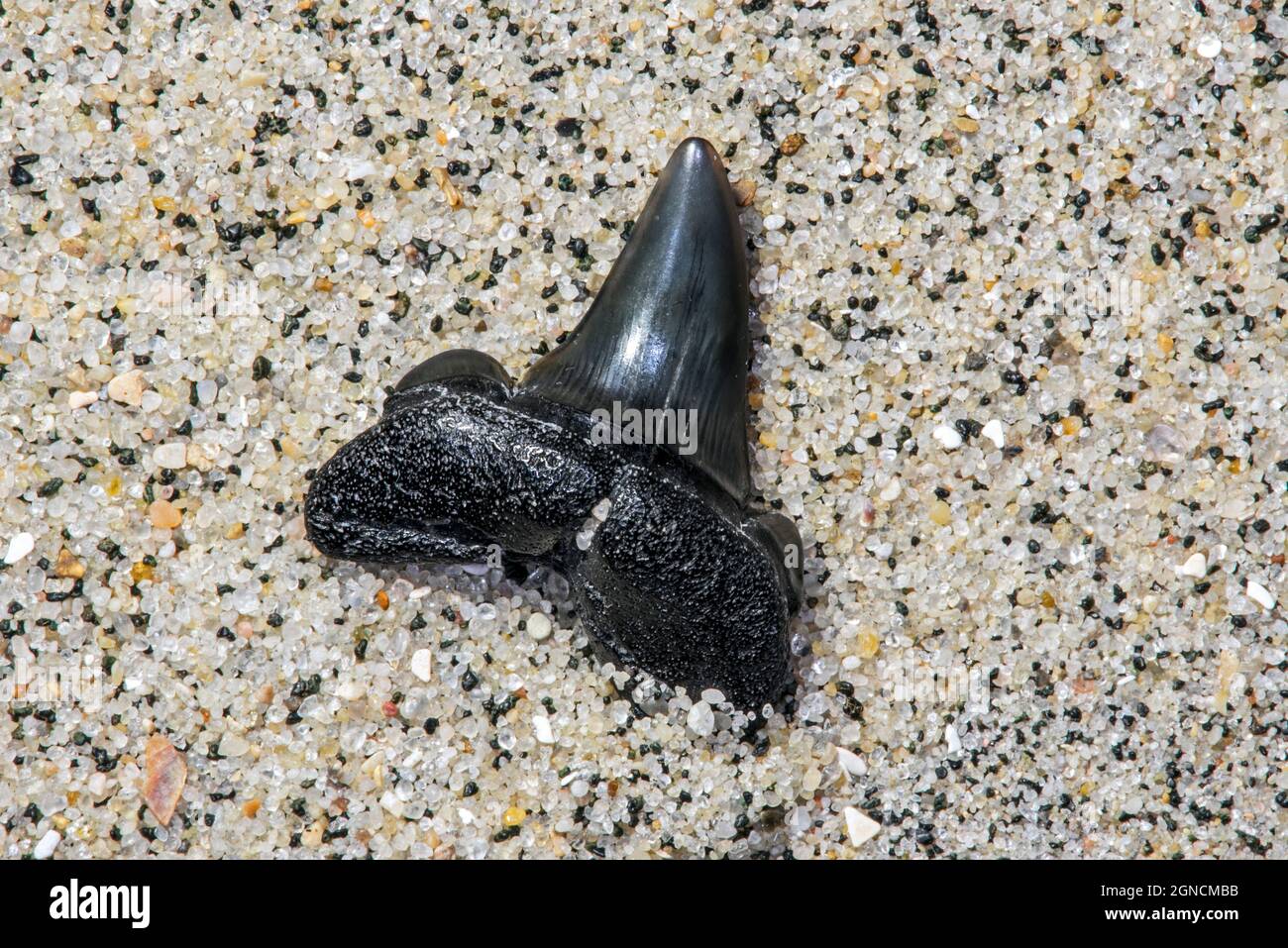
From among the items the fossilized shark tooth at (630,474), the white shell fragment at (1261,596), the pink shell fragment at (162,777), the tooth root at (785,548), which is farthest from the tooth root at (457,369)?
the white shell fragment at (1261,596)

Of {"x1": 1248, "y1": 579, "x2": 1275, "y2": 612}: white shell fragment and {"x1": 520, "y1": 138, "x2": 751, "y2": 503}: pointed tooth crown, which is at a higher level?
{"x1": 520, "y1": 138, "x2": 751, "y2": 503}: pointed tooth crown

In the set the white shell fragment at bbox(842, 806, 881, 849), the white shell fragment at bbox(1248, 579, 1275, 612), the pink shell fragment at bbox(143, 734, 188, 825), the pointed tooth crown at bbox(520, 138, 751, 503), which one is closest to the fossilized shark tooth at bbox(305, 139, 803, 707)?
the pointed tooth crown at bbox(520, 138, 751, 503)

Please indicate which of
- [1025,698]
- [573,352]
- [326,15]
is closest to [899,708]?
[1025,698]

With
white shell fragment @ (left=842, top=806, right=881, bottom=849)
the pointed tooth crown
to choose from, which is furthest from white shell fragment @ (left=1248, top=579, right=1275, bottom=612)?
the pointed tooth crown

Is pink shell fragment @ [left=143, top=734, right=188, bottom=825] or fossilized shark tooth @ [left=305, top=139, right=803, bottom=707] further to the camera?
pink shell fragment @ [left=143, top=734, right=188, bottom=825]

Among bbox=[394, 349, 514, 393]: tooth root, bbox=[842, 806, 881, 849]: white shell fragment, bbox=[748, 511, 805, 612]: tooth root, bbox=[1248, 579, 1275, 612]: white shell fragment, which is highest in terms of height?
bbox=[394, 349, 514, 393]: tooth root

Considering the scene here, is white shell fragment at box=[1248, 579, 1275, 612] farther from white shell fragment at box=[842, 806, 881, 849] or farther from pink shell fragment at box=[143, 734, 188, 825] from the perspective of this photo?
pink shell fragment at box=[143, 734, 188, 825]

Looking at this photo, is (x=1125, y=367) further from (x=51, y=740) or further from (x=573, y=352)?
(x=51, y=740)

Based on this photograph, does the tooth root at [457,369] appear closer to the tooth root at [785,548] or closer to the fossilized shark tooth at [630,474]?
the fossilized shark tooth at [630,474]

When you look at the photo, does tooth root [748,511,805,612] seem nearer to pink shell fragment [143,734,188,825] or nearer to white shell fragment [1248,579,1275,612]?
white shell fragment [1248,579,1275,612]
